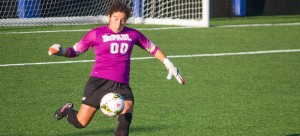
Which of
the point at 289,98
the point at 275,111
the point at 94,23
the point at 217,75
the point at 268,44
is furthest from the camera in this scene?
the point at 94,23

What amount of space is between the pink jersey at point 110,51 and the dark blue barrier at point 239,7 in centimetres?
1530

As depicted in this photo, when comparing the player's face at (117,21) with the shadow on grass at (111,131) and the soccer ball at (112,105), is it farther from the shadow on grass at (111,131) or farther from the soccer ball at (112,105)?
the shadow on grass at (111,131)

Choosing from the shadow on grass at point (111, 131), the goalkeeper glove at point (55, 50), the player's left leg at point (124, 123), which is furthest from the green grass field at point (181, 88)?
the goalkeeper glove at point (55, 50)

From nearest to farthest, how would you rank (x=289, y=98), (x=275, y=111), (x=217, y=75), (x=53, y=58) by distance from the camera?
1. (x=275, y=111)
2. (x=289, y=98)
3. (x=217, y=75)
4. (x=53, y=58)

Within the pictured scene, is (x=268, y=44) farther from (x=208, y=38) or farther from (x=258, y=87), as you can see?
(x=258, y=87)

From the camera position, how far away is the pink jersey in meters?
7.57

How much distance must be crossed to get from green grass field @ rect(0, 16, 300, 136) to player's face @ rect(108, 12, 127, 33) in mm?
1472

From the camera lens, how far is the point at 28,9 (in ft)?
61.9

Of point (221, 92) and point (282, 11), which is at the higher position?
point (221, 92)

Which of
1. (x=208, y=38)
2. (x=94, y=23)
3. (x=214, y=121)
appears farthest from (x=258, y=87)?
(x=94, y=23)

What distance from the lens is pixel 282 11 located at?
2366cm

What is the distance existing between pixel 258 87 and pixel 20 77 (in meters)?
4.08

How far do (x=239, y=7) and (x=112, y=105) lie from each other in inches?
633

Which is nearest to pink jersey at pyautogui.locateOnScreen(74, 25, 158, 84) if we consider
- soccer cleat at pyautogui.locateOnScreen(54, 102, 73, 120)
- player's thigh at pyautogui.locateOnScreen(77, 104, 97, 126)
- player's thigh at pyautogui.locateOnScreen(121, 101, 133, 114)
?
player's thigh at pyautogui.locateOnScreen(121, 101, 133, 114)
